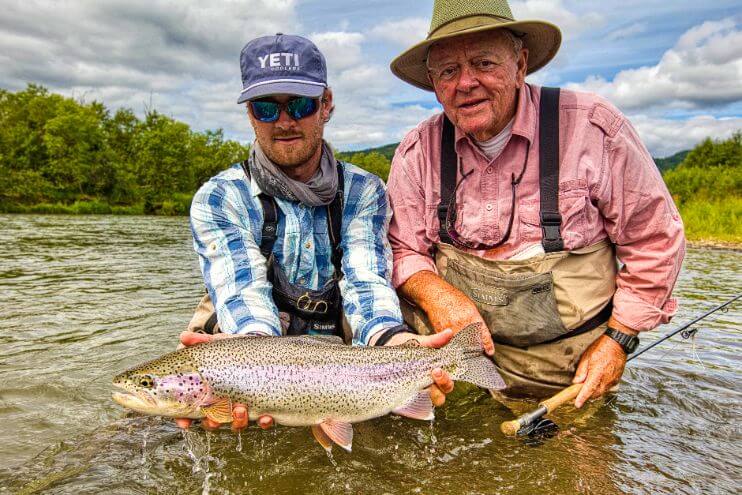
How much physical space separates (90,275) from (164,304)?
3.28m

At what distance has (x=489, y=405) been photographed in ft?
13.0

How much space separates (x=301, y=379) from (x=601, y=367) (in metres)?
1.78

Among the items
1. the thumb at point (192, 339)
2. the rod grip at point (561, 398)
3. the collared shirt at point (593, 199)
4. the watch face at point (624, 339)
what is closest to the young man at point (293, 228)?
the thumb at point (192, 339)

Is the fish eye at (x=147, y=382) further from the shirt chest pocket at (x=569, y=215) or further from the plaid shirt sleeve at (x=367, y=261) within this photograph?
the shirt chest pocket at (x=569, y=215)

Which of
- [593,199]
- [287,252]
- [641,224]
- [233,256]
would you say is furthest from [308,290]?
[641,224]

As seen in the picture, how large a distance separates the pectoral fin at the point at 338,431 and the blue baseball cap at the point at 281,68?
6.00ft

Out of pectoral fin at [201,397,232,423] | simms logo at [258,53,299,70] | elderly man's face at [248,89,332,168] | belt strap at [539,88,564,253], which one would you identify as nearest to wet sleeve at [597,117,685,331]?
belt strap at [539,88,564,253]

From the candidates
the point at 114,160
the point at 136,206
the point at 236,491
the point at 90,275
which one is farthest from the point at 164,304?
the point at 114,160

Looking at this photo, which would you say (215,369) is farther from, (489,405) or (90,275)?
(90,275)

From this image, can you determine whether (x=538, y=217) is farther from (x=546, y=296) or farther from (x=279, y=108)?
(x=279, y=108)

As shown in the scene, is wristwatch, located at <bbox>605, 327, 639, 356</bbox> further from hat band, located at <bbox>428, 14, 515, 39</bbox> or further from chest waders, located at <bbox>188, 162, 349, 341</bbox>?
hat band, located at <bbox>428, 14, 515, 39</bbox>

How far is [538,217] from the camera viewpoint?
11.3 feet

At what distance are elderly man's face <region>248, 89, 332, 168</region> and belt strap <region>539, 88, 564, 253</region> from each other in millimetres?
1390

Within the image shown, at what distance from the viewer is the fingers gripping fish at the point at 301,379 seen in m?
2.64
